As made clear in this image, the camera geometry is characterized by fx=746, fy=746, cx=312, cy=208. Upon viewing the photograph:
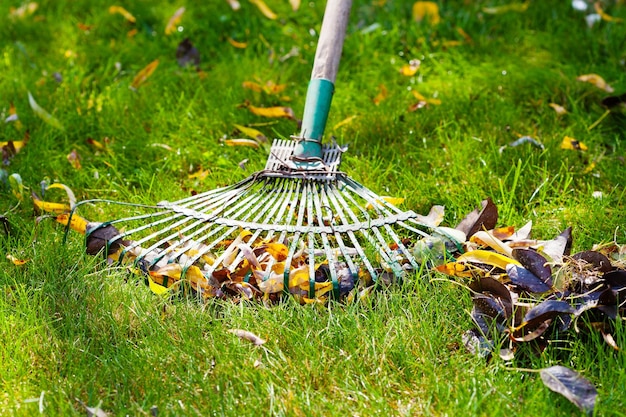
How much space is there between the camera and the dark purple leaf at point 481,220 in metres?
2.27

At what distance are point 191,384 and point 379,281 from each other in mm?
618

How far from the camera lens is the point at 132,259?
89.6 inches

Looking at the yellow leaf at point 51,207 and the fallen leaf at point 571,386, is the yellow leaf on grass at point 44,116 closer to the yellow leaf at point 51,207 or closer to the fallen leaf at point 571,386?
the yellow leaf at point 51,207

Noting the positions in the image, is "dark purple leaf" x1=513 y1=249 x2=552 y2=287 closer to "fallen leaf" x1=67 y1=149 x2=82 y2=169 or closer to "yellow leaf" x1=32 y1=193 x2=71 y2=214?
"yellow leaf" x1=32 y1=193 x2=71 y2=214

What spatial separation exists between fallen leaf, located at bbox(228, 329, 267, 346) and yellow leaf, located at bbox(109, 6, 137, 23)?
2.56 m

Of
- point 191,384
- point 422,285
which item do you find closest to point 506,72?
point 422,285

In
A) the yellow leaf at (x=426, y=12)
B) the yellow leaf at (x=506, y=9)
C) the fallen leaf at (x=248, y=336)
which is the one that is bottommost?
the fallen leaf at (x=248, y=336)

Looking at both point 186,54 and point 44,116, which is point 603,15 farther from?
point 44,116

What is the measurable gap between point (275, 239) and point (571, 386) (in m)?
1.01

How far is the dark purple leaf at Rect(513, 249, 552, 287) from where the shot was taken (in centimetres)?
194

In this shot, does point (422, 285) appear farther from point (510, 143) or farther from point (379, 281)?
point (510, 143)

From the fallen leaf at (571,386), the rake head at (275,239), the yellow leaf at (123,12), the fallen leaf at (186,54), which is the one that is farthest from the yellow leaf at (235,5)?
the fallen leaf at (571,386)

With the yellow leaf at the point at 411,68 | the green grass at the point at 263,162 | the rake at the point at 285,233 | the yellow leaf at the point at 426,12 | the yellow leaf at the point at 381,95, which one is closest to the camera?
the green grass at the point at 263,162

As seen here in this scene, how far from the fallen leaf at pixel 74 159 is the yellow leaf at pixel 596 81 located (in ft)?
6.98
